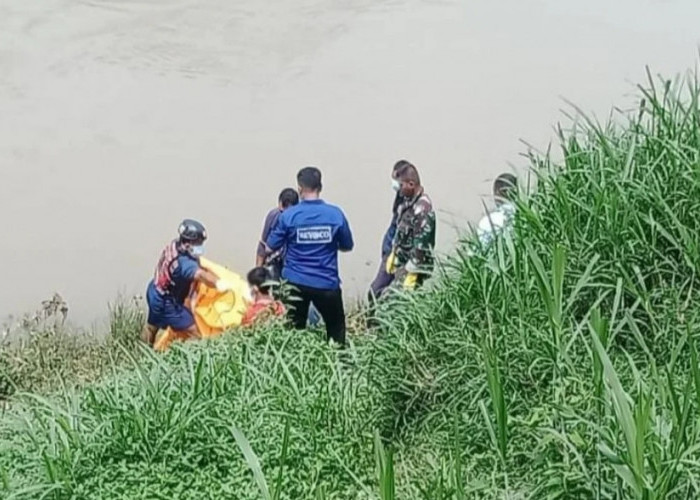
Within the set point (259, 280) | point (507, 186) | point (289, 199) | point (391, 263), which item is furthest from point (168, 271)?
point (507, 186)

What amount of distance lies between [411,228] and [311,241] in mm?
557

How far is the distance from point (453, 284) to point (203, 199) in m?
6.11

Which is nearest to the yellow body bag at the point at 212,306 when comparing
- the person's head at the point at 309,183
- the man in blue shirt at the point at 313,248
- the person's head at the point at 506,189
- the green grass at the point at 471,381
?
the man in blue shirt at the point at 313,248

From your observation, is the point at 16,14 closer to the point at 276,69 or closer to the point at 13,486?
the point at 276,69

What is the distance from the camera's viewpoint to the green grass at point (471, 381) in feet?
11.0

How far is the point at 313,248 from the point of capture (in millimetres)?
6340

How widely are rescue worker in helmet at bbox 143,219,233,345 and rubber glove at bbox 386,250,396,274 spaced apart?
0.91 m

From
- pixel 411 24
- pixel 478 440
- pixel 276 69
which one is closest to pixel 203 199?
pixel 276 69

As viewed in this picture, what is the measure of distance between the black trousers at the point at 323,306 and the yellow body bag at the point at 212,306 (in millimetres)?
309

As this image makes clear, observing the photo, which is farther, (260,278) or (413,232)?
(260,278)

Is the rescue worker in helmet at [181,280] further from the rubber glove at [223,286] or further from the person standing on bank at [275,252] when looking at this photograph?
the person standing on bank at [275,252]

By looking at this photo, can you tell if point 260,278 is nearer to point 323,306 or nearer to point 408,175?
point 323,306

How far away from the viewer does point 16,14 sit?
11.7 metres

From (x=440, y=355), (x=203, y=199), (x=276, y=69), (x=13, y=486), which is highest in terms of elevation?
(x=276, y=69)
